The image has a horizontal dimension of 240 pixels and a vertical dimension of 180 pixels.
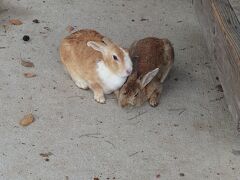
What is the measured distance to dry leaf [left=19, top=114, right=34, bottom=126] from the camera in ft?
12.0

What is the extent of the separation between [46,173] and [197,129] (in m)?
1.06

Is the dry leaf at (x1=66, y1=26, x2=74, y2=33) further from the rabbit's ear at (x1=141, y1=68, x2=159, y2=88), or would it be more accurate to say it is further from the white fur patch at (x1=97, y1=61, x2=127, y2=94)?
the rabbit's ear at (x1=141, y1=68, x2=159, y2=88)

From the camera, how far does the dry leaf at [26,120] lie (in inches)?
144

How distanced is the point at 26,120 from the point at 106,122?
52 centimetres

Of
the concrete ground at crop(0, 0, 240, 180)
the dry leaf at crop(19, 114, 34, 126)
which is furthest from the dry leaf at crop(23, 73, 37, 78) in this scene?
the dry leaf at crop(19, 114, 34, 126)

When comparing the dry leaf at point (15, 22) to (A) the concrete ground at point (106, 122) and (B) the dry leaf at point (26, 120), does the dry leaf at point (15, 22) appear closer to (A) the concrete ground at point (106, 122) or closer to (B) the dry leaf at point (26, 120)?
(A) the concrete ground at point (106, 122)

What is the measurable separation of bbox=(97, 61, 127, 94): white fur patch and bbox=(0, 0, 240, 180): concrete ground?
13 cm

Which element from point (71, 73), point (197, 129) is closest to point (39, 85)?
point (71, 73)

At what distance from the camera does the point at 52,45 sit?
14.8 ft

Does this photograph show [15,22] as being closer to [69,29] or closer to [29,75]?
[69,29]

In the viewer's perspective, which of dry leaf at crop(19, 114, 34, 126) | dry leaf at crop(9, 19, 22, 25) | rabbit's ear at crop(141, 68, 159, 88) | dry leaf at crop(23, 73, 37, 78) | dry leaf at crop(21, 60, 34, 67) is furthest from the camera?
dry leaf at crop(9, 19, 22, 25)

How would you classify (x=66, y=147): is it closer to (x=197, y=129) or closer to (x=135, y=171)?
(x=135, y=171)

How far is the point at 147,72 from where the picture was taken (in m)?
3.82

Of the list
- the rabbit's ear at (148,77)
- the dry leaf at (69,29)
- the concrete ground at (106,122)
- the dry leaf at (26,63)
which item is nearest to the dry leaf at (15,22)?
the concrete ground at (106,122)
